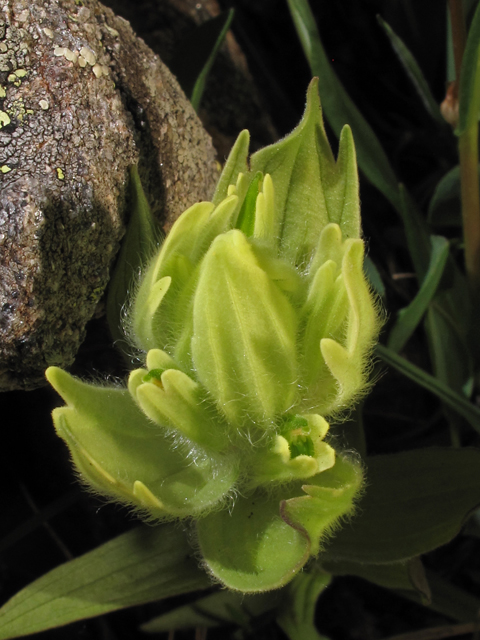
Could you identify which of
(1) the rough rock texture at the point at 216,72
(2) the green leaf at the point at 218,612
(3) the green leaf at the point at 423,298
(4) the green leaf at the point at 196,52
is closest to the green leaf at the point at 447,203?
(3) the green leaf at the point at 423,298

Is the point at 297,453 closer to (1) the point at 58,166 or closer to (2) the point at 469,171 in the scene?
(1) the point at 58,166

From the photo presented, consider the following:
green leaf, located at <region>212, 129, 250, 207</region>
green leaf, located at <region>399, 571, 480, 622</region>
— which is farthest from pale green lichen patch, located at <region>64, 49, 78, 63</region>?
green leaf, located at <region>399, 571, 480, 622</region>

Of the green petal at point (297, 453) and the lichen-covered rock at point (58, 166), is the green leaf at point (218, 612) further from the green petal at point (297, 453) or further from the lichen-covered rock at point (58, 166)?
the lichen-covered rock at point (58, 166)

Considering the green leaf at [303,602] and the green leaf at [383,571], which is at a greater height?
the green leaf at [383,571]

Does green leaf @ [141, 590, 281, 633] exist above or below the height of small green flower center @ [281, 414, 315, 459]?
below

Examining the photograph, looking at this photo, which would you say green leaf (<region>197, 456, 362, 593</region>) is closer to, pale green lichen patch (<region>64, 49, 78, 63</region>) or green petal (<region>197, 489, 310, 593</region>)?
green petal (<region>197, 489, 310, 593</region>)

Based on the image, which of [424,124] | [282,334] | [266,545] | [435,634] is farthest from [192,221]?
[424,124]
